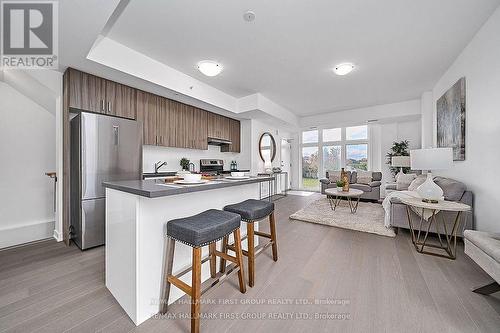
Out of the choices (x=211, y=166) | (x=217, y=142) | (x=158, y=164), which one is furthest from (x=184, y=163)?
(x=217, y=142)

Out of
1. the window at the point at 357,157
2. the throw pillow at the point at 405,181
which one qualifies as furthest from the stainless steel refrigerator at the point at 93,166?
the window at the point at 357,157

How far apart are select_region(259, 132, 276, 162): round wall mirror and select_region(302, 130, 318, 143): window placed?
6.72ft

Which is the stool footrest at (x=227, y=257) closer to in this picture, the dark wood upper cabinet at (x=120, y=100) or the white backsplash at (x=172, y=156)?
the dark wood upper cabinet at (x=120, y=100)

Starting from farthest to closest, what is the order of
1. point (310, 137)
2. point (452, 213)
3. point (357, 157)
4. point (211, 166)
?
point (310, 137) < point (357, 157) < point (211, 166) < point (452, 213)

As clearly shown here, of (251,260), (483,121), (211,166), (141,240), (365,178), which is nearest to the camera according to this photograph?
(141,240)

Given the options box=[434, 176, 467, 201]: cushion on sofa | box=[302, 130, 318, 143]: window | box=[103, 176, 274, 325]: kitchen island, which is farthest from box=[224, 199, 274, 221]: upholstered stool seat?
box=[302, 130, 318, 143]: window

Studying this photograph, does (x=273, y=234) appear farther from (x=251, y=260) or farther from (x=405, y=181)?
(x=405, y=181)

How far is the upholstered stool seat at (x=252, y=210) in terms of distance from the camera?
1.65 metres

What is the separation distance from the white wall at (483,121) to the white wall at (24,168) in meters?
5.60

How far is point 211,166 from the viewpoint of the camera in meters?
4.55

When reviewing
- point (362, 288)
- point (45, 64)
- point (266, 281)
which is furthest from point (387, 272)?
point (45, 64)

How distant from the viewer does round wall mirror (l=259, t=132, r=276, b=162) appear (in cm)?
566

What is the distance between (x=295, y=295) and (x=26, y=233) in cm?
359

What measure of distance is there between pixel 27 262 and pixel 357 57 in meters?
4.81
